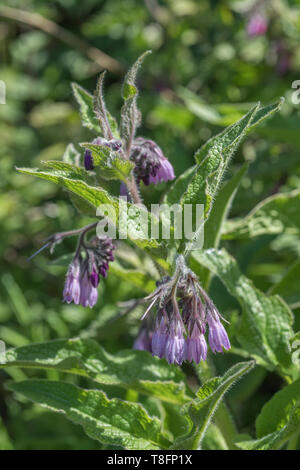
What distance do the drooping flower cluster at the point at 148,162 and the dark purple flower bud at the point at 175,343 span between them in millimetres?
539

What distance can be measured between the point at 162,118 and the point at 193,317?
2631 millimetres

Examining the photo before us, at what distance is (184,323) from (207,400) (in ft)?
0.80

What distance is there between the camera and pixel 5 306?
3979mm

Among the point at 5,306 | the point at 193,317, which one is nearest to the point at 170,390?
the point at 193,317

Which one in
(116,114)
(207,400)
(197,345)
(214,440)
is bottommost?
(214,440)

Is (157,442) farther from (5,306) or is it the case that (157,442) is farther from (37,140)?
(37,140)

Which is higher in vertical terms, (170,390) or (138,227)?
(138,227)

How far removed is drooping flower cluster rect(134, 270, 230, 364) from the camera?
1.69m

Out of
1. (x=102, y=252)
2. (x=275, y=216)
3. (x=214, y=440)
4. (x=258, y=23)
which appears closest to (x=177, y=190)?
(x=102, y=252)

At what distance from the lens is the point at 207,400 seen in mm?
1619

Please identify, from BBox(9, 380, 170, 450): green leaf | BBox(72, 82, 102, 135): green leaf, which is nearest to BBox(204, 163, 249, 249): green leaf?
Result: BBox(72, 82, 102, 135): green leaf

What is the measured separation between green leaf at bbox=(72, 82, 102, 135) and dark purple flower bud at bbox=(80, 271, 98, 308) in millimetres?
491

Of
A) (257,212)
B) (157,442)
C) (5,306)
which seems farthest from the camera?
(5,306)

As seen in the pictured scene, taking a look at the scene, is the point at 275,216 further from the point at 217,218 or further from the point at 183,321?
the point at 183,321
